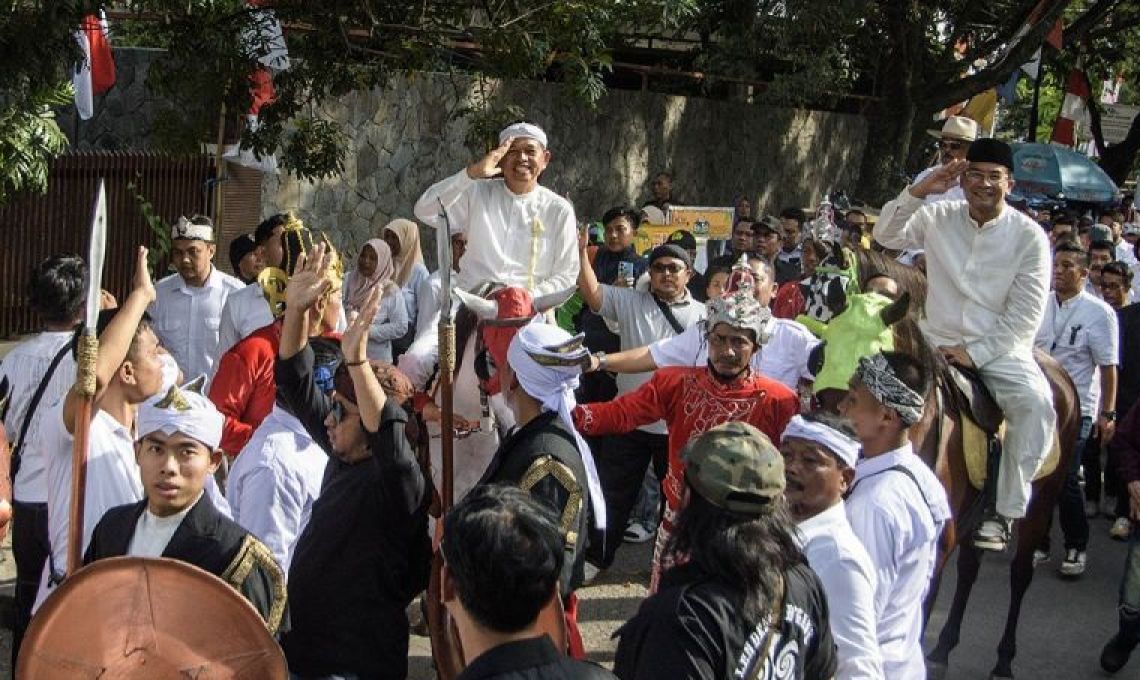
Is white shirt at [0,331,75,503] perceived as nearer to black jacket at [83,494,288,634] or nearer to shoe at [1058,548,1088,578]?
black jacket at [83,494,288,634]

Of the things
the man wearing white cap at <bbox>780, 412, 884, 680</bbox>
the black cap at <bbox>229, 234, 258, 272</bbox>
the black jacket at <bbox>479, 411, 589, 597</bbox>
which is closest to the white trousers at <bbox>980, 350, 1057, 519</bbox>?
the man wearing white cap at <bbox>780, 412, 884, 680</bbox>

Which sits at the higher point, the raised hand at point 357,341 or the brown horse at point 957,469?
the raised hand at point 357,341

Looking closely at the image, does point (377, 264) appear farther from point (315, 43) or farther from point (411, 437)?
point (411, 437)

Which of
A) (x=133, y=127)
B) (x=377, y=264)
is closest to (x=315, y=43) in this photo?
(x=377, y=264)

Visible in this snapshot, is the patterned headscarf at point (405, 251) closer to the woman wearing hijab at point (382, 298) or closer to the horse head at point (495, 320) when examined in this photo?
the woman wearing hijab at point (382, 298)

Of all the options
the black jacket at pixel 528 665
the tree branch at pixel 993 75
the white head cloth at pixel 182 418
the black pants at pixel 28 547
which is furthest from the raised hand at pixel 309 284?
the tree branch at pixel 993 75

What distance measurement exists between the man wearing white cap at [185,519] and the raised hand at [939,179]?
430 cm

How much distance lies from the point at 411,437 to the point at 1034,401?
3631 mm

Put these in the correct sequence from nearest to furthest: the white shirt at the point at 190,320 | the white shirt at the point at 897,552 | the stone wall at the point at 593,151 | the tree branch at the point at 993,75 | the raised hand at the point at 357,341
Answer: the white shirt at the point at 897,552
the raised hand at the point at 357,341
the white shirt at the point at 190,320
the stone wall at the point at 593,151
the tree branch at the point at 993,75

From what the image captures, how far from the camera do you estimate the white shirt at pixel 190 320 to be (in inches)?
322

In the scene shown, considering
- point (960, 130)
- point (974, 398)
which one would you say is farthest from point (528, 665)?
point (960, 130)

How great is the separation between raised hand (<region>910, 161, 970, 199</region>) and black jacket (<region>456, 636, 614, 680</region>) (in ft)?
15.9

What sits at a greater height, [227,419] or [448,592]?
[448,592]

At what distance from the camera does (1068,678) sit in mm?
7613
